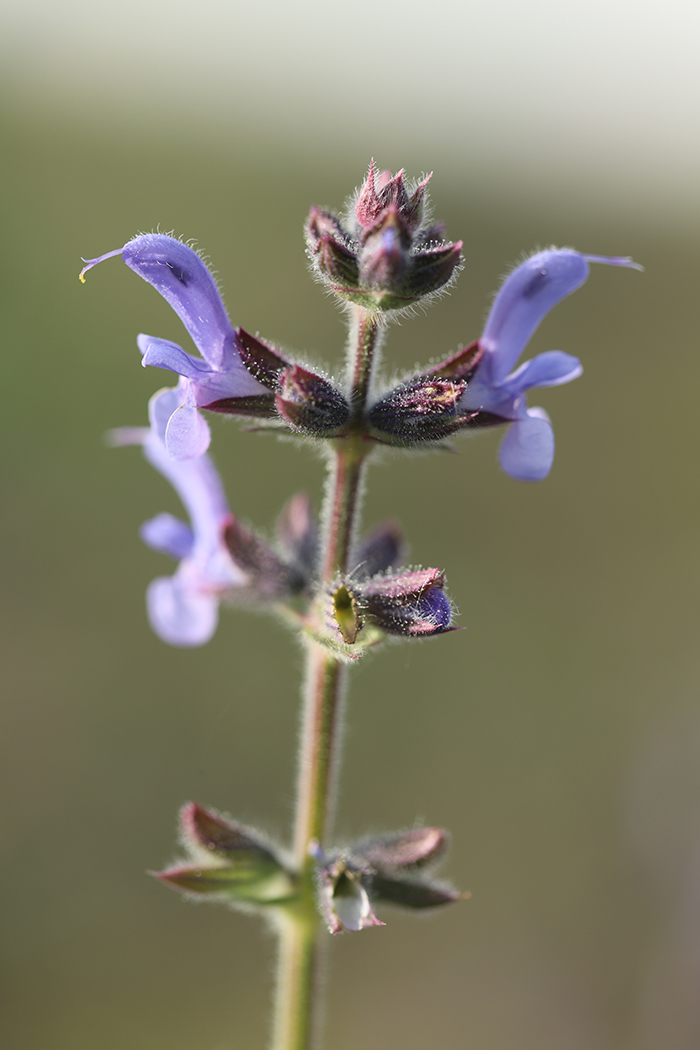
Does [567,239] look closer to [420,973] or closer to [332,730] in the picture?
[420,973]

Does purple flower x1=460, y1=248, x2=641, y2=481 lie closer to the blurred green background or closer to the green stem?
the green stem

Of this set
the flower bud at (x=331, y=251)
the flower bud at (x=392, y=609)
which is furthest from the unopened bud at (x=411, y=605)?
the flower bud at (x=331, y=251)

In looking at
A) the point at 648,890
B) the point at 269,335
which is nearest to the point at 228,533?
the point at 648,890

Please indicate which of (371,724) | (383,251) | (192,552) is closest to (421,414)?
(383,251)

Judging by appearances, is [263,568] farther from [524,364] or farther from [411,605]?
[524,364]

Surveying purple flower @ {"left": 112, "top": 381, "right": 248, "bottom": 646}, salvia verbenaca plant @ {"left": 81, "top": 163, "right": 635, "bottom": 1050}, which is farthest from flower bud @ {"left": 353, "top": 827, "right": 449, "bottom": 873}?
purple flower @ {"left": 112, "top": 381, "right": 248, "bottom": 646}
